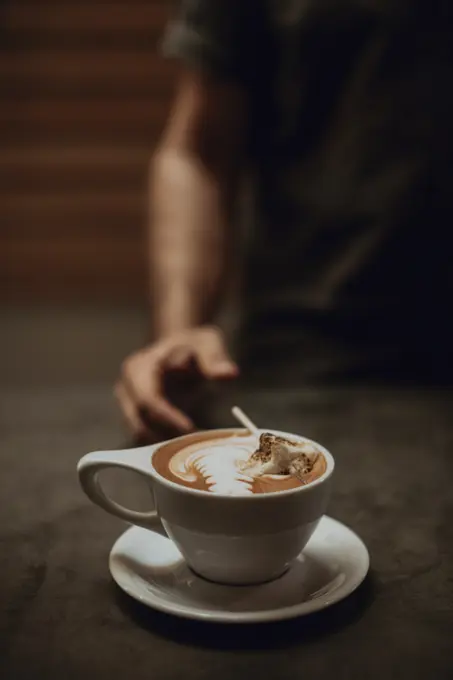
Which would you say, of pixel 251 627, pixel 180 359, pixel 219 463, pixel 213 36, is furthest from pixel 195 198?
pixel 251 627

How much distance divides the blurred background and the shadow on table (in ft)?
8.01

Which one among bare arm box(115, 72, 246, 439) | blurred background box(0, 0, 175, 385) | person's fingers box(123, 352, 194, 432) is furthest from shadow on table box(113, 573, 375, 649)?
blurred background box(0, 0, 175, 385)

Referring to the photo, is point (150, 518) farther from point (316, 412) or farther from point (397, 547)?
point (316, 412)

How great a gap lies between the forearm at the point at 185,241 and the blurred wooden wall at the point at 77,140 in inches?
69.6

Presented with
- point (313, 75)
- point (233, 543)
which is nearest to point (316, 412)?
point (233, 543)

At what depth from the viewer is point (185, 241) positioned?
1.42 meters

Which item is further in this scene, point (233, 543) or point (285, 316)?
point (285, 316)

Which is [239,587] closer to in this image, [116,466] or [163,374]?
[116,466]

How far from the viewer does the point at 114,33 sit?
10.3 feet

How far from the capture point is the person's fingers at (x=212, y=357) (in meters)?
0.94

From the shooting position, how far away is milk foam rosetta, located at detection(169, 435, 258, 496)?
598 millimetres

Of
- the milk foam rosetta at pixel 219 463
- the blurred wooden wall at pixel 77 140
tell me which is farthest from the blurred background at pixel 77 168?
the milk foam rosetta at pixel 219 463

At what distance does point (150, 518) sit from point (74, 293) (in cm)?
274

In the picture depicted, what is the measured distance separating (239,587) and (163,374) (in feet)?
1.37
